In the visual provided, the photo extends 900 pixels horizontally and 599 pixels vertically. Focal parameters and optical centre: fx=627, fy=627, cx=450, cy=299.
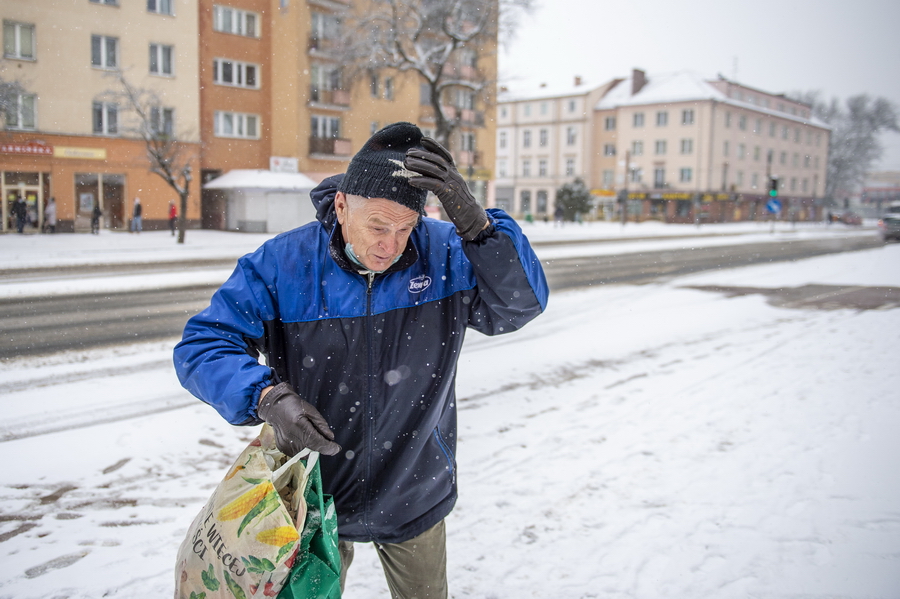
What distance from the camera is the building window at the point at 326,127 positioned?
102 feet

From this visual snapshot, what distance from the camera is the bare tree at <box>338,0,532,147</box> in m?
22.9

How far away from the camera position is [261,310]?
1.74 metres

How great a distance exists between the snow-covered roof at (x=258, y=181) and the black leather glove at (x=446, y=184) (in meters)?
26.5

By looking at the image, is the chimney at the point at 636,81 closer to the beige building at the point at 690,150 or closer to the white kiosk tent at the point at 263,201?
the beige building at the point at 690,150

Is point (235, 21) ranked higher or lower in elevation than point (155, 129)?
higher

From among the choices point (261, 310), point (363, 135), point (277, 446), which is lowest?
point (277, 446)

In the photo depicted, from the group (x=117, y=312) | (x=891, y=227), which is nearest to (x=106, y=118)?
(x=117, y=312)

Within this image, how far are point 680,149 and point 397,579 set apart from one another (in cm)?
5633

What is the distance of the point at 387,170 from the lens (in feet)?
5.50

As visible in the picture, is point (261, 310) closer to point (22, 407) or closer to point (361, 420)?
point (361, 420)

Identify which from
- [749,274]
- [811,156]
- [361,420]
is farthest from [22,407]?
[811,156]

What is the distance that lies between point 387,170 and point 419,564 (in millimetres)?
1186

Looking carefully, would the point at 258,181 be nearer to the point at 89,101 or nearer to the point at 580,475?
the point at 89,101

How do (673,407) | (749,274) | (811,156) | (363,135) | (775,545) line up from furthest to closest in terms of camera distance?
1. (811,156)
2. (363,135)
3. (749,274)
4. (673,407)
5. (775,545)
